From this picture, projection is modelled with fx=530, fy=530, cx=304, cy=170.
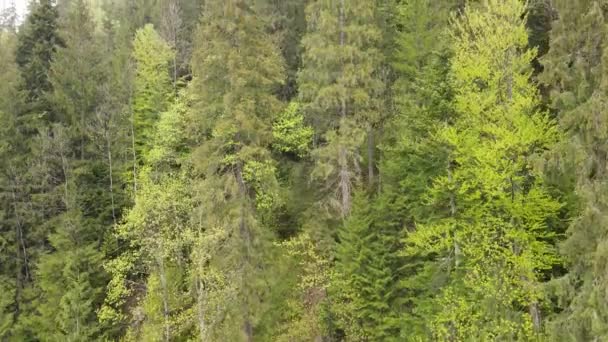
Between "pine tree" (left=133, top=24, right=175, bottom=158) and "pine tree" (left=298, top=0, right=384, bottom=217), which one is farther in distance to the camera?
"pine tree" (left=133, top=24, right=175, bottom=158)

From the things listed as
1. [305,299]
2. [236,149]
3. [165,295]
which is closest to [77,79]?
[236,149]

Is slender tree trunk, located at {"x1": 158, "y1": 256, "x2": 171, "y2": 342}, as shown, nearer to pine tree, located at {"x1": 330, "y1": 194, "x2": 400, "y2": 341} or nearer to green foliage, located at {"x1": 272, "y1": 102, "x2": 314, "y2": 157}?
pine tree, located at {"x1": 330, "y1": 194, "x2": 400, "y2": 341}

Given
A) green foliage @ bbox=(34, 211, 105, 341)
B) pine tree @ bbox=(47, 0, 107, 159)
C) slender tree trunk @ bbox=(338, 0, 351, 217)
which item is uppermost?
pine tree @ bbox=(47, 0, 107, 159)

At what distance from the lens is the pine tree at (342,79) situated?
951 inches

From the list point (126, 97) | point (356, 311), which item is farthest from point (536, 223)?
point (126, 97)

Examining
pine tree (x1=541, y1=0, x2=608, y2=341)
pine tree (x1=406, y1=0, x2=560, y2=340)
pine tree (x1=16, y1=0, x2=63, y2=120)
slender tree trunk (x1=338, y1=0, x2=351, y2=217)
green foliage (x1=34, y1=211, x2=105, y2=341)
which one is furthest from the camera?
pine tree (x1=16, y1=0, x2=63, y2=120)

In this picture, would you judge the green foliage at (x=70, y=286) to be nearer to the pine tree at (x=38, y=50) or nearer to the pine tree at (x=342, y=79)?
the pine tree at (x=38, y=50)

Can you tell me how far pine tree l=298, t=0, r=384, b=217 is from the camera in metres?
24.2

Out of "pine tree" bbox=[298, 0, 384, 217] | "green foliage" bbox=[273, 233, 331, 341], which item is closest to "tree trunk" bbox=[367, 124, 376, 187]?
"pine tree" bbox=[298, 0, 384, 217]

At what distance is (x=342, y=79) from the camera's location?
24266mm

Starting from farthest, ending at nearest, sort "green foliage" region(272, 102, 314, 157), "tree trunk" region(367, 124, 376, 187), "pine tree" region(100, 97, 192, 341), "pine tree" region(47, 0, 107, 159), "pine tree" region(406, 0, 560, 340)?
"pine tree" region(47, 0, 107, 159) < "green foliage" region(272, 102, 314, 157) < "tree trunk" region(367, 124, 376, 187) < "pine tree" region(100, 97, 192, 341) < "pine tree" region(406, 0, 560, 340)

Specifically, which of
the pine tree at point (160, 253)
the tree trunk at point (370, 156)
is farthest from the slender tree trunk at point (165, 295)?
the tree trunk at point (370, 156)

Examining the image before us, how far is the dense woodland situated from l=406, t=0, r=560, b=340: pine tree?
9cm

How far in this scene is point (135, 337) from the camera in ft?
88.1
